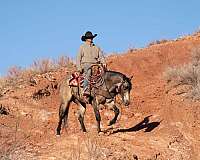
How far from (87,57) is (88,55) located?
0.06 meters

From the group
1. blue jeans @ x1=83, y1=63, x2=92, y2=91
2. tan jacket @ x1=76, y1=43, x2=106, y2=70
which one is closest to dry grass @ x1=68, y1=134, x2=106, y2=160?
blue jeans @ x1=83, y1=63, x2=92, y2=91

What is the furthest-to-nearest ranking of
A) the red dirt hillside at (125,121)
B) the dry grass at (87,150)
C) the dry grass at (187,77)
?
the dry grass at (187,77)
the red dirt hillside at (125,121)
the dry grass at (87,150)

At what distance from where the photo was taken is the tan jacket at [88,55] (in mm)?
14570

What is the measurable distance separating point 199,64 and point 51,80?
6090mm

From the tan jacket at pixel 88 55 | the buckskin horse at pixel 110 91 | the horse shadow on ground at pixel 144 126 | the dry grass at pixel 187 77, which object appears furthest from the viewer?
the dry grass at pixel 187 77

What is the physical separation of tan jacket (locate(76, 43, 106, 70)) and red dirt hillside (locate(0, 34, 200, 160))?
194cm

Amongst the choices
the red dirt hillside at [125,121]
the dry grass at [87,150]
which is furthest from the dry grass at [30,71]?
the dry grass at [87,150]

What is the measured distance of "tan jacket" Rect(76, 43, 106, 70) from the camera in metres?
14.6

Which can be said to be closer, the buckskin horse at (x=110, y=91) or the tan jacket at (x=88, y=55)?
the buckskin horse at (x=110, y=91)

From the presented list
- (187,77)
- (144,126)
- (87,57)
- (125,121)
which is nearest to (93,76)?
(87,57)

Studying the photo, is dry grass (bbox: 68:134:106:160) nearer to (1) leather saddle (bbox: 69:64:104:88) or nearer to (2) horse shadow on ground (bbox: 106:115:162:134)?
(1) leather saddle (bbox: 69:64:104:88)

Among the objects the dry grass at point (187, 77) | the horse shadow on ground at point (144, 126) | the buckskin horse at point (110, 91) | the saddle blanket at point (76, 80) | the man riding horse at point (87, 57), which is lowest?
the horse shadow on ground at point (144, 126)

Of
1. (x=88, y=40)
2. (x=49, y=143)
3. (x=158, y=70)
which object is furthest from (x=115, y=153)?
(x=158, y=70)

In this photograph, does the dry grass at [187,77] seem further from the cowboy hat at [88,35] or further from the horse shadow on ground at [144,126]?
the cowboy hat at [88,35]
